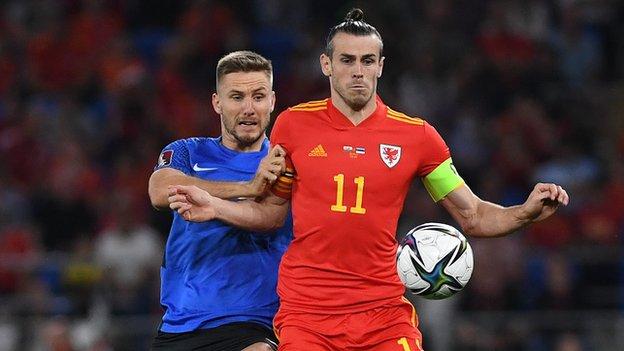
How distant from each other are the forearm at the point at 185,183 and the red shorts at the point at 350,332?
0.76 meters

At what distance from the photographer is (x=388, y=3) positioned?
15336 millimetres

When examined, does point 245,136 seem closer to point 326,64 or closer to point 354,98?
point 326,64

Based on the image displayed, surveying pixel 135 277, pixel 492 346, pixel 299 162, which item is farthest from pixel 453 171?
pixel 135 277

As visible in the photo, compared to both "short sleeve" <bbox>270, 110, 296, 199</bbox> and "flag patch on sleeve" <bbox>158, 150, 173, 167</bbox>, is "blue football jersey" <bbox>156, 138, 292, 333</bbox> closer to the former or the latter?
"flag patch on sleeve" <bbox>158, 150, 173, 167</bbox>

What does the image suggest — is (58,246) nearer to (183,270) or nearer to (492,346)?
(492,346)

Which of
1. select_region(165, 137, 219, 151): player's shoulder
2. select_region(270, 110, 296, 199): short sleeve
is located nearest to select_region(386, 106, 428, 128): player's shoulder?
select_region(270, 110, 296, 199): short sleeve

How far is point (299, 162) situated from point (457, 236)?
0.93m

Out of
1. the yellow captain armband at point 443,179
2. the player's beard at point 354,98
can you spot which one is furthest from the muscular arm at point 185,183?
the yellow captain armband at point 443,179

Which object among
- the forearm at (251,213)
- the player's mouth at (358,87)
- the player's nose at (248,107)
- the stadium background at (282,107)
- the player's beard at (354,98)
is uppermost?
the player's mouth at (358,87)

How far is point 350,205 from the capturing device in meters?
6.51

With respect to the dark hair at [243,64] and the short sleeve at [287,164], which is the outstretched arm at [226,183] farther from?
the dark hair at [243,64]

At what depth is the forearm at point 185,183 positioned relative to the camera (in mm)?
6891

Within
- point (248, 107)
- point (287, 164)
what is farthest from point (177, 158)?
point (287, 164)

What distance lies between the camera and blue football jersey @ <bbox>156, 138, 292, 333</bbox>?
279 inches
